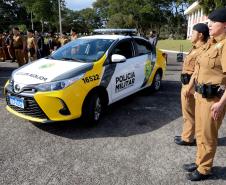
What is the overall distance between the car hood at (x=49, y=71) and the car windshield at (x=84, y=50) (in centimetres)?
33

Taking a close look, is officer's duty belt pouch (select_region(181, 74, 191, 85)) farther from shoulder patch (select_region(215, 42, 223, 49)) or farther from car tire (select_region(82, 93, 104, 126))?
car tire (select_region(82, 93, 104, 126))

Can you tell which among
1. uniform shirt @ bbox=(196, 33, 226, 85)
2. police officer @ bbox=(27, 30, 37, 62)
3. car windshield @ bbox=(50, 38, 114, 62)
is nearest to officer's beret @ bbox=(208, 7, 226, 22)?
uniform shirt @ bbox=(196, 33, 226, 85)

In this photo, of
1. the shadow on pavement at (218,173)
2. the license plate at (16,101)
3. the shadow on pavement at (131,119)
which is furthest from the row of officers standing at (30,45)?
the shadow on pavement at (218,173)

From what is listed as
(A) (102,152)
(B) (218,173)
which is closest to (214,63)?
(B) (218,173)

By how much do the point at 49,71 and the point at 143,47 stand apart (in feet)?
9.16

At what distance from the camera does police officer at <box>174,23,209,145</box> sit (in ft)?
13.3

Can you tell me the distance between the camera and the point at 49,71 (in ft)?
16.3

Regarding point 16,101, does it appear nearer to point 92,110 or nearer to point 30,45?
point 92,110

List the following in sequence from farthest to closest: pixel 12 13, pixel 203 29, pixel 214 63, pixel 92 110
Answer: pixel 12 13 < pixel 92 110 < pixel 203 29 < pixel 214 63

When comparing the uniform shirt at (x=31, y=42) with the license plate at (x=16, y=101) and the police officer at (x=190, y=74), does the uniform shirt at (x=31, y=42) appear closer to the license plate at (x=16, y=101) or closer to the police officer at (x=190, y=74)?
the license plate at (x=16, y=101)

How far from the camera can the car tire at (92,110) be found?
501 centimetres

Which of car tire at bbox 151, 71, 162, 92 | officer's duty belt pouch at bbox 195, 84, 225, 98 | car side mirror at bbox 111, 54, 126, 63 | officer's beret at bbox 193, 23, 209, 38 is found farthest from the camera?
car tire at bbox 151, 71, 162, 92

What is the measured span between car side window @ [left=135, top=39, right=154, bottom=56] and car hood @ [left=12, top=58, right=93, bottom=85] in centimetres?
191

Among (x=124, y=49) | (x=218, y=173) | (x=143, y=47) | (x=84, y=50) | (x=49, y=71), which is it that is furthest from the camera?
(x=143, y=47)
